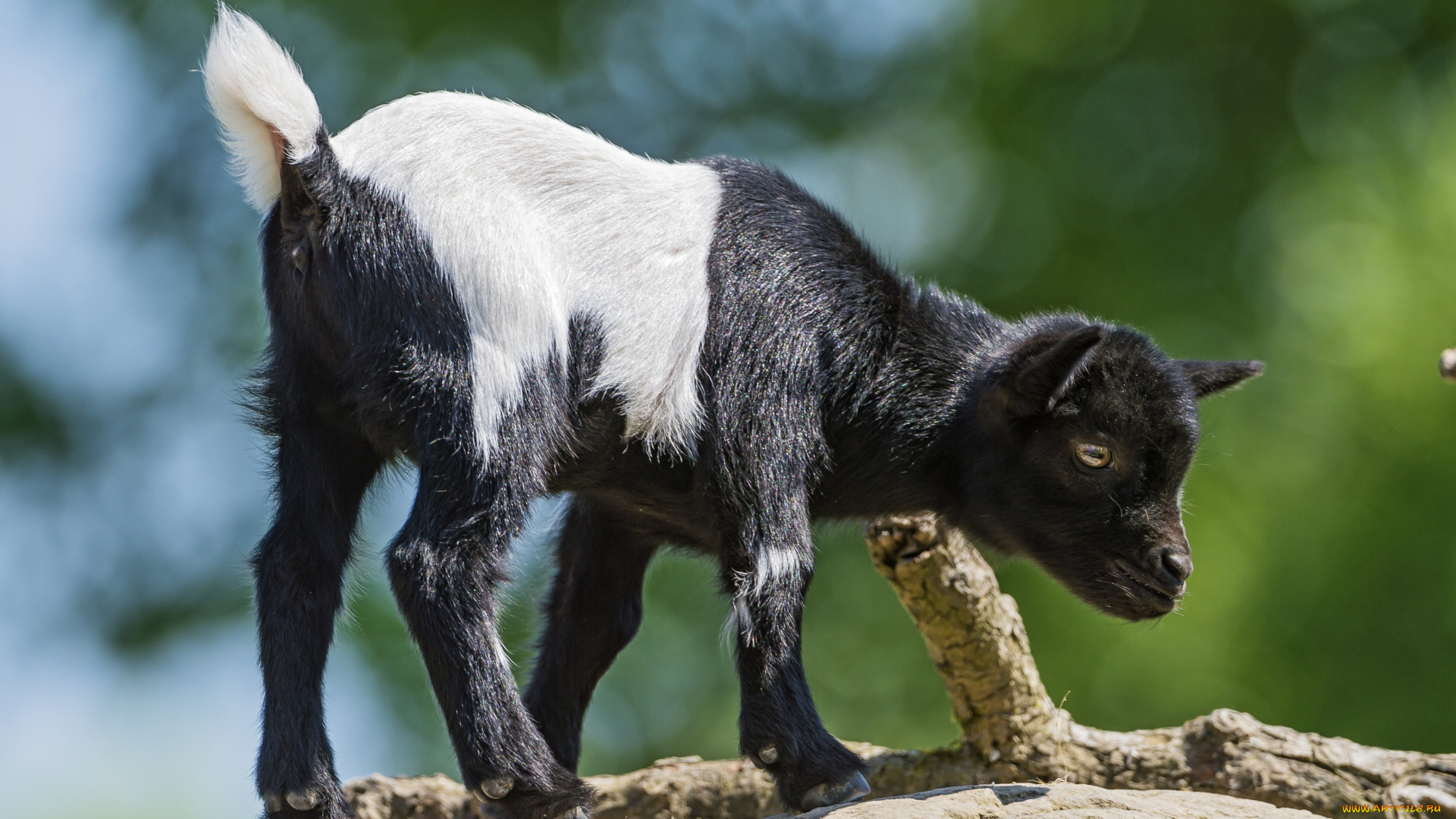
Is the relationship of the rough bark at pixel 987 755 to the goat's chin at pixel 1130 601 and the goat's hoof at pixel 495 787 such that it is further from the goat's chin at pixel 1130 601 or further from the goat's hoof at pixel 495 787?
the goat's hoof at pixel 495 787

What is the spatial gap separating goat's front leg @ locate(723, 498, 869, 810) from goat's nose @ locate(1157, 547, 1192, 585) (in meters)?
1.65

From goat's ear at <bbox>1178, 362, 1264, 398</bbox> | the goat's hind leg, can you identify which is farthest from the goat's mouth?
the goat's hind leg

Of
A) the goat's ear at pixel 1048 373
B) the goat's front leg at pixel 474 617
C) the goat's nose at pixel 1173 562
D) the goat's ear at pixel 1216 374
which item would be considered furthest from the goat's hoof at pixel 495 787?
the goat's ear at pixel 1216 374

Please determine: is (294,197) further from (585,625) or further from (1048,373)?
Result: (1048,373)

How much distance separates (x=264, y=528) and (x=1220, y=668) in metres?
10.7

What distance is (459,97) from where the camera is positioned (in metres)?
5.49

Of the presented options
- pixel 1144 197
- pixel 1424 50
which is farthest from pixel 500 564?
pixel 1424 50

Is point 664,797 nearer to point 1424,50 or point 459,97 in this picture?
point 459,97

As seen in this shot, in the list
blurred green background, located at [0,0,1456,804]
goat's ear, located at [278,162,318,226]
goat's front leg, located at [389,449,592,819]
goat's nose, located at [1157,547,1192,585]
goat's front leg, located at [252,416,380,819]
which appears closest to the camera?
goat's front leg, located at [389,449,592,819]

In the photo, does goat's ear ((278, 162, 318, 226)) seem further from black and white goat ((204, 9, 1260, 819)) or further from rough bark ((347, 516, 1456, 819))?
rough bark ((347, 516, 1456, 819))

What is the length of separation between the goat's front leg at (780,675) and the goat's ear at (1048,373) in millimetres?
1181

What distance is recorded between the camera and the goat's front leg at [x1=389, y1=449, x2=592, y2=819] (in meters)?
4.88

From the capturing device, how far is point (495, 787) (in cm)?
490

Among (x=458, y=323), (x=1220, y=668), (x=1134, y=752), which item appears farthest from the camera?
(x=1220, y=668)
